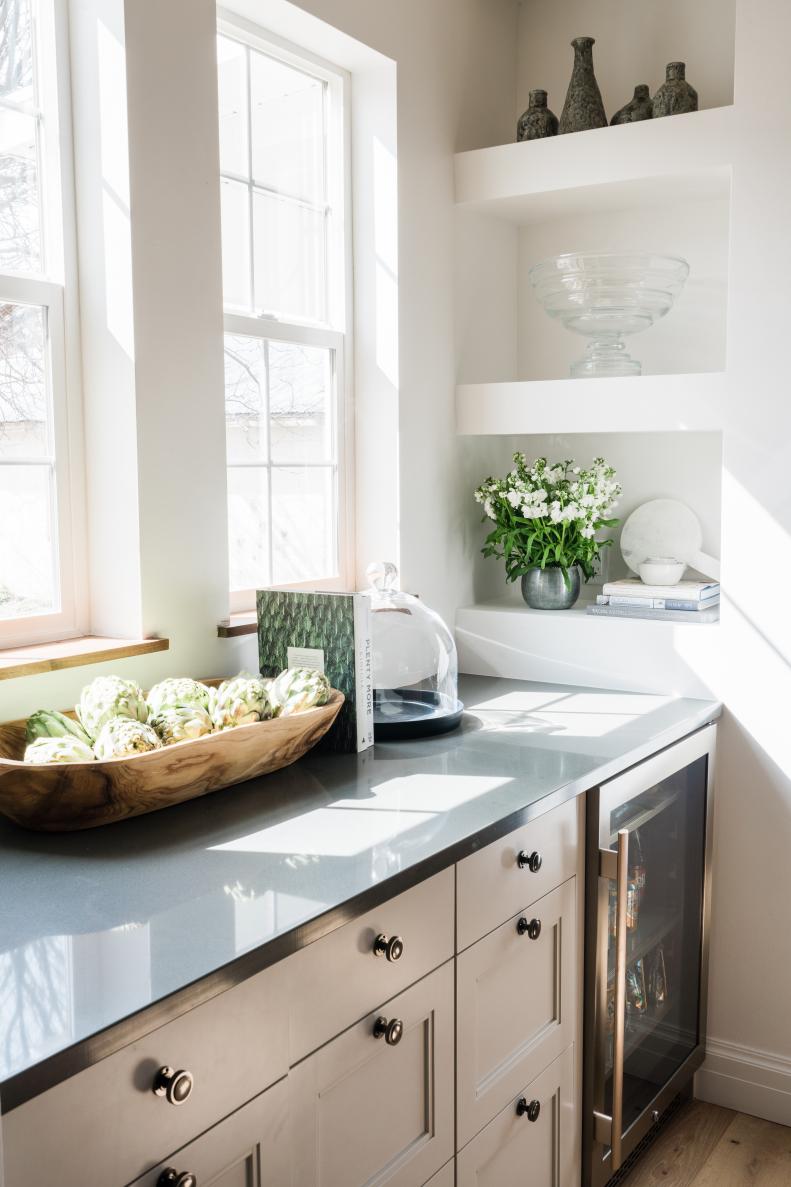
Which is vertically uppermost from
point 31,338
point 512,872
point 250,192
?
point 250,192

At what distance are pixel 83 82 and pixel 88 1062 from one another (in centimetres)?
163

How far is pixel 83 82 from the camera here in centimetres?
189

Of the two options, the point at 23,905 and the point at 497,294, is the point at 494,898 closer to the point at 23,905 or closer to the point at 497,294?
the point at 23,905

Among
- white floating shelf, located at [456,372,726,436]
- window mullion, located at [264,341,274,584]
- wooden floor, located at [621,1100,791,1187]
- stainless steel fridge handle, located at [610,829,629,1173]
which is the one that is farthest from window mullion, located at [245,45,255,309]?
wooden floor, located at [621,1100,791,1187]

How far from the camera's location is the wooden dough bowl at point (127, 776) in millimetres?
1444

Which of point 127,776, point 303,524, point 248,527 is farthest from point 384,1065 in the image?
point 303,524

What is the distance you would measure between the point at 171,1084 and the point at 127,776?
1.66 ft

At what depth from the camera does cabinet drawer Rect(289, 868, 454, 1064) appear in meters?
1.25

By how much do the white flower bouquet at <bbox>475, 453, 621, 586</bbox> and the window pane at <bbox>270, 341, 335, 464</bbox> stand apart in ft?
1.43

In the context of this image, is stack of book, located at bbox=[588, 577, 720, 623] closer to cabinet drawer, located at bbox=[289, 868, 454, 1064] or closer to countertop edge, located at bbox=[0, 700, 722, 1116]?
countertop edge, located at bbox=[0, 700, 722, 1116]

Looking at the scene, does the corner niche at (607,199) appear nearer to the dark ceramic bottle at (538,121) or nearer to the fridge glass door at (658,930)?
the dark ceramic bottle at (538,121)

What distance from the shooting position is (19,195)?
1.85m

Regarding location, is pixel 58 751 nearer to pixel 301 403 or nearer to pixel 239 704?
pixel 239 704

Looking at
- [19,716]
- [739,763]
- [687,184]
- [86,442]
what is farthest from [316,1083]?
[687,184]
